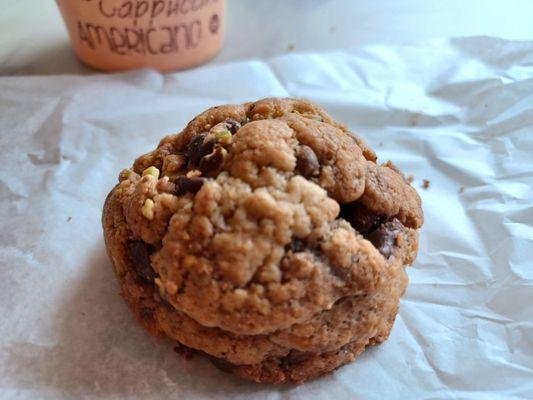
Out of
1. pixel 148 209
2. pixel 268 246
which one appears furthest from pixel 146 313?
pixel 268 246

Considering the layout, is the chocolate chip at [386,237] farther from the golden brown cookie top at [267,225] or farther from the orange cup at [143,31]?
the orange cup at [143,31]

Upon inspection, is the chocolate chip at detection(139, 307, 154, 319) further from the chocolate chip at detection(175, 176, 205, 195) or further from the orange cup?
the orange cup

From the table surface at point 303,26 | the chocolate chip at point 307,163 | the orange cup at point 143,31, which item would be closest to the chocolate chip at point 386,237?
Answer: the chocolate chip at point 307,163

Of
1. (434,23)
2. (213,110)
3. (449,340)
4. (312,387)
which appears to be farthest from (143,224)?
(434,23)

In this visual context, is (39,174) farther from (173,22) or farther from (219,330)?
(219,330)

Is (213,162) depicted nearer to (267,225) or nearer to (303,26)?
(267,225)

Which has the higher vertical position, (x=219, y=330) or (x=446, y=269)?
(x=219, y=330)

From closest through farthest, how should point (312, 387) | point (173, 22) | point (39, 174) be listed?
point (312, 387), point (39, 174), point (173, 22)
